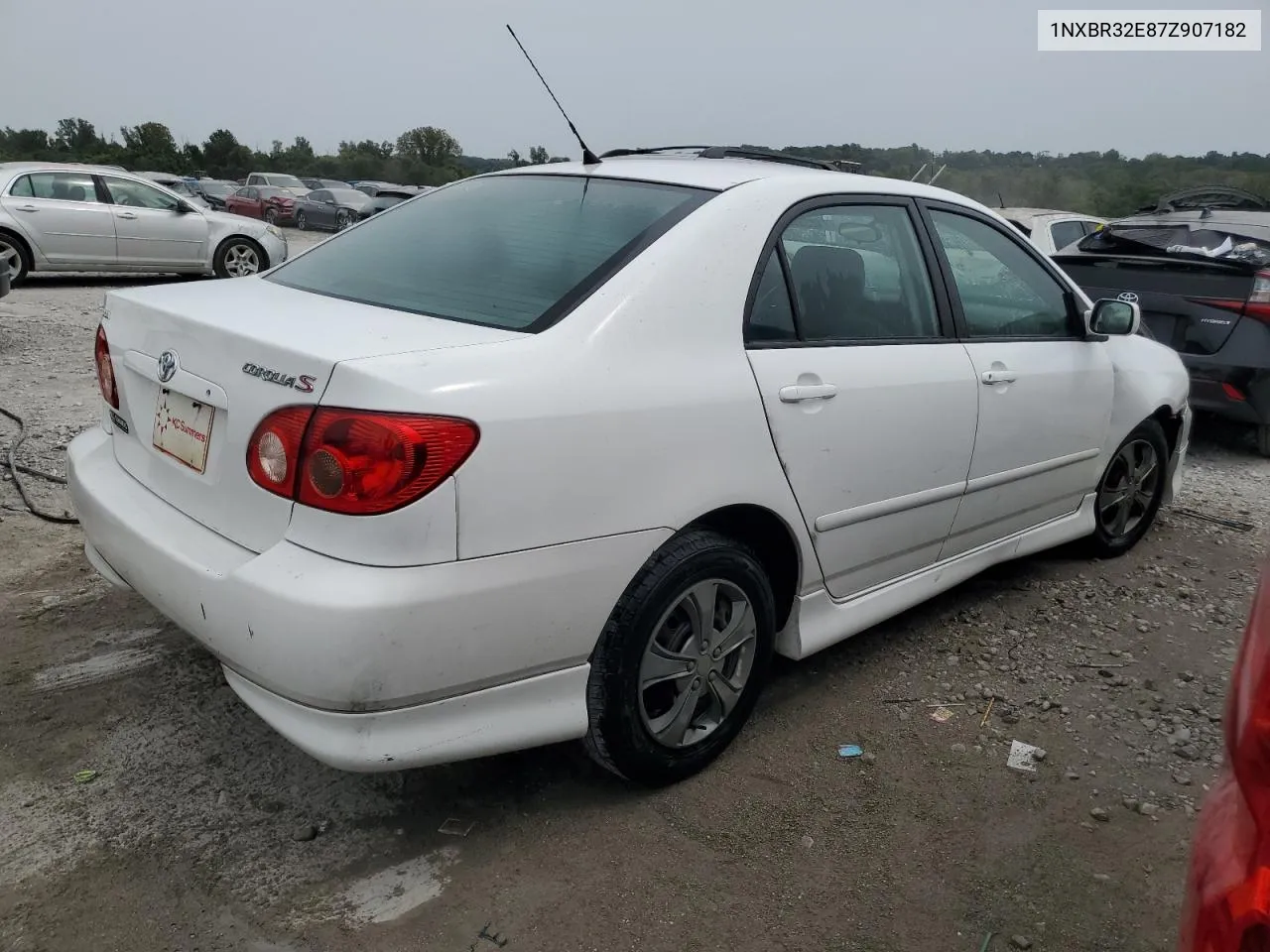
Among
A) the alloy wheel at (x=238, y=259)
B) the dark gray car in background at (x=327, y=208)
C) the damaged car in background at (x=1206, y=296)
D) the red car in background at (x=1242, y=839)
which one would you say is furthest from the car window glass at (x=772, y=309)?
the dark gray car in background at (x=327, y=208)

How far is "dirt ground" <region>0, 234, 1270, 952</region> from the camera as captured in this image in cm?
217

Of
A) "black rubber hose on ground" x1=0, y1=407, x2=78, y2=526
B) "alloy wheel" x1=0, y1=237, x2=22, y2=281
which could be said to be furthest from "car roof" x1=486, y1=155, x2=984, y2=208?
"alloy wheel" x1=0, y1=237, x2=22, y2=281

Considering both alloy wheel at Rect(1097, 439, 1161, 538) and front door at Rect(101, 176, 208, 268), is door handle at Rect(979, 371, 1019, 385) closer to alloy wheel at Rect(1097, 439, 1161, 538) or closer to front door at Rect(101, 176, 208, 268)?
alloy wheel at Rect(1097, 439, 1161, 538)

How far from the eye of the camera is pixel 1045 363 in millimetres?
3615

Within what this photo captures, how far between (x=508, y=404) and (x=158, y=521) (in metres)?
0.96

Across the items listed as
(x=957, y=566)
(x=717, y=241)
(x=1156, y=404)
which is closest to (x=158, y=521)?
(x=717, y=241)

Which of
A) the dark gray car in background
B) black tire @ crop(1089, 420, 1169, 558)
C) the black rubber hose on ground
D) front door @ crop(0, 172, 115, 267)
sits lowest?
black tire @ crop(1089, 420, 1169, 558)

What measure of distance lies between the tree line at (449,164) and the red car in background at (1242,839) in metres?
3.05

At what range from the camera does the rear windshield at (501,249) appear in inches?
96.2

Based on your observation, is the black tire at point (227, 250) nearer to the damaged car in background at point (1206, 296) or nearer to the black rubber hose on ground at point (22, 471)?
the black rubber hose on ground at point (22, 471)

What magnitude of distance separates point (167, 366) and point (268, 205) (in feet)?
100

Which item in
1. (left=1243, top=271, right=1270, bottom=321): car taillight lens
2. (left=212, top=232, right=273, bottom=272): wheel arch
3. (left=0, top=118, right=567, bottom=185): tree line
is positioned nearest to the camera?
(left=1243, top=271, right=1270, bottom=321): car taillight lens

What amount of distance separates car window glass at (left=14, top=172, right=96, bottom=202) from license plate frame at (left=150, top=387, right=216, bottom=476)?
11.0 meters

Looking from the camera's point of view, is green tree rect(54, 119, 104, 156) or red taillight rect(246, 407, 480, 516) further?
green tree rect(54, 119, 104, 156)
